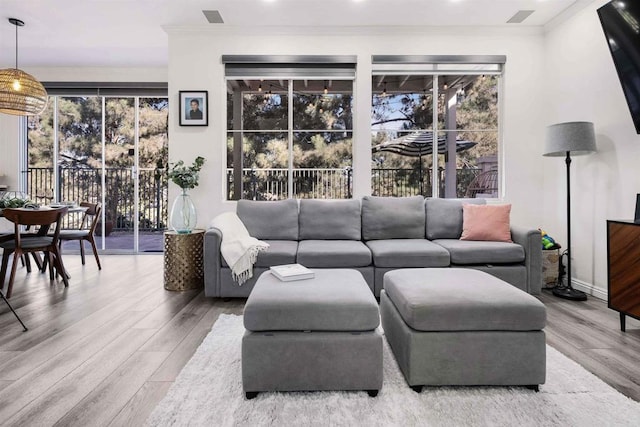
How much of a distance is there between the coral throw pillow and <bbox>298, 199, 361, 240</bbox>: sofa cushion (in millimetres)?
1104

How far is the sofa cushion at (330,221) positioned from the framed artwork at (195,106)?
1.69 m

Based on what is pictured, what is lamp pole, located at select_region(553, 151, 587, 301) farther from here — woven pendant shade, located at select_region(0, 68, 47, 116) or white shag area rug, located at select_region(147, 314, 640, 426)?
woven pendant shade, located at select_region(0, 68, 47, 116)

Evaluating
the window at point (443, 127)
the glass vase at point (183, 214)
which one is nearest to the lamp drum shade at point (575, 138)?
the window at point (443, 127)

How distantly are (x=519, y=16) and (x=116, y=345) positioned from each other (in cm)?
492

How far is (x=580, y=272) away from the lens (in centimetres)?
369

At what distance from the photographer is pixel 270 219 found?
379 cm

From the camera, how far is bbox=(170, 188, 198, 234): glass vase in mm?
3906

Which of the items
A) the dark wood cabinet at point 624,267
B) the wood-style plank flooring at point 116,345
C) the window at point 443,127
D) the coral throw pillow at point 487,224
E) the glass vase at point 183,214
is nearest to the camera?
the wood-style plank flooring at point 116,345

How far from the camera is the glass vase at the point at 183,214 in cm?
391

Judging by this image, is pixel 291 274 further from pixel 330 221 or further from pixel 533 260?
pixel 533 260

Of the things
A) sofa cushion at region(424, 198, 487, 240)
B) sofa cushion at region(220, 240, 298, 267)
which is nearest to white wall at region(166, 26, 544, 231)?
sofa cushion at region(424, 198, 487, 240)

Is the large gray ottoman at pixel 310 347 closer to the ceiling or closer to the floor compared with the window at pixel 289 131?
closer to the floor

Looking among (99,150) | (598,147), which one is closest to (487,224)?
(598,147)

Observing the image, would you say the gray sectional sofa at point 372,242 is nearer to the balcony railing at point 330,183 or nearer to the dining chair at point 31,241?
the balcony railing at point 330,183
